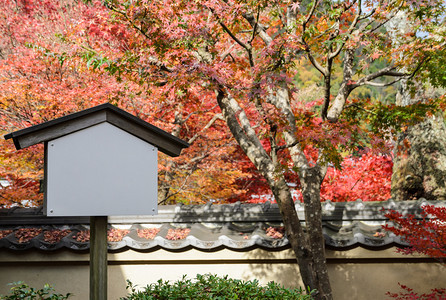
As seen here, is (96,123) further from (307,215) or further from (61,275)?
(61,275)

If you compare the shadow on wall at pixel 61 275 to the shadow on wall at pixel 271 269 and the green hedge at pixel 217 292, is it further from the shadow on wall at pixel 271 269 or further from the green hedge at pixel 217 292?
the green hedge at pixel 217 292

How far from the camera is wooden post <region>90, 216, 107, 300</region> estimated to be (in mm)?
3662

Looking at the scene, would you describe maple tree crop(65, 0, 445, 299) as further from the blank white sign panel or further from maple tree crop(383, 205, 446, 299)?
the blank white sign panel

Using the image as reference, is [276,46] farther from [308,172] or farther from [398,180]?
[398,180]

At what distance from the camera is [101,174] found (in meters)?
3.58

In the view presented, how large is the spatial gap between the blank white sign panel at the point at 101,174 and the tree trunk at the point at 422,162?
25.1 ft

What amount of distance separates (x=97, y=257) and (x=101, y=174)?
0.69m

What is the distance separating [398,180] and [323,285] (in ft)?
17.4

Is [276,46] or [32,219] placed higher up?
[276,46]

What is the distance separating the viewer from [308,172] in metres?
5.84

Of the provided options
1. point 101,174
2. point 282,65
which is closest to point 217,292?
point 101,174

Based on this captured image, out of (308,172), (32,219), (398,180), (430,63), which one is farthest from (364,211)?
(32,219)

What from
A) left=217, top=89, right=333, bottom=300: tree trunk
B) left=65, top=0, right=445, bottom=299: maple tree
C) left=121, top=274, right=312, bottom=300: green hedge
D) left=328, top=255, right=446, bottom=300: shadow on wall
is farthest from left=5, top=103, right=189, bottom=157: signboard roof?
left=328, top=255, right=446, bottom=300: shadow on wall

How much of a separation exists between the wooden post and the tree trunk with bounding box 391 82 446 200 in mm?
7841
